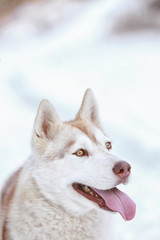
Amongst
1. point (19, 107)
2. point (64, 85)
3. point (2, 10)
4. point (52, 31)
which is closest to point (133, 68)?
point (64, 85)

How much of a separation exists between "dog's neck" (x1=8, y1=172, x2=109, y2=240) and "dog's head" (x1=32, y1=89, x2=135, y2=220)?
6 cm

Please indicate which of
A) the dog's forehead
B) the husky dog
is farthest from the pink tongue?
the dog's forehead

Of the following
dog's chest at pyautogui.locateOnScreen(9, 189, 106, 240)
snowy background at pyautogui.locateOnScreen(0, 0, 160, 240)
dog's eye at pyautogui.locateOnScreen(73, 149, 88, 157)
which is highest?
snowy background at pyautogui.locateOnScreen(0, 0, 160, 240)

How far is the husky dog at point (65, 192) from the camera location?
295 cm

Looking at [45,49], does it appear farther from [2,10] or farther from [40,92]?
[40,92]

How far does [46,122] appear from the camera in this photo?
324 cm

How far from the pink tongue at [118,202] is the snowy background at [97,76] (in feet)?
3.14

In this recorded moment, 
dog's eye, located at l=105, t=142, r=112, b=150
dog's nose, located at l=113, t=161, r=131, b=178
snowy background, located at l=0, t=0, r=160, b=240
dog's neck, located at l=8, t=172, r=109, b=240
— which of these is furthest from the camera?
snowy background, located at l=0, t=0, r=160, b=240

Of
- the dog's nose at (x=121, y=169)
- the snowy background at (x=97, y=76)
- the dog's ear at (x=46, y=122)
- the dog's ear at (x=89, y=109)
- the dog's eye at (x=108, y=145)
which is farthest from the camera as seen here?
the snowy background at (x=97, y=76)

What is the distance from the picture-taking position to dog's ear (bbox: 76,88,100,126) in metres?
3.52

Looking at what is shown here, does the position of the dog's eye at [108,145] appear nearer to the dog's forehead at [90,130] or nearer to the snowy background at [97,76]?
the dog's forehead at [90,130]

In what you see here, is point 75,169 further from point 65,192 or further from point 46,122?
point 46,122

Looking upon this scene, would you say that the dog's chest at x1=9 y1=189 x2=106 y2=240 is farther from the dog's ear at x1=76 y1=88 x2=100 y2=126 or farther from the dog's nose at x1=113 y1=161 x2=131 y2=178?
the dog's ear at x1=76 y1=88 x2=100 y2=126

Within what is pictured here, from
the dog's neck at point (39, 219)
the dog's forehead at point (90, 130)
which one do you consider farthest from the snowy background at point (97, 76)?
the dog's forehead at point (90, 130)
